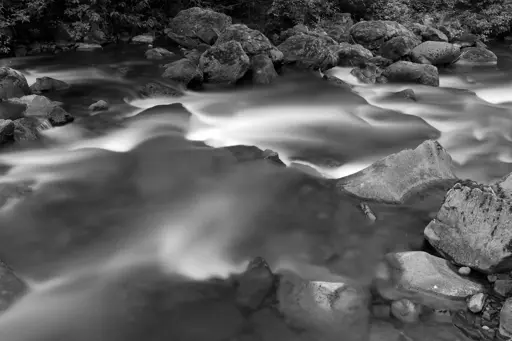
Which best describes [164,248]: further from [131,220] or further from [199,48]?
[199,48]

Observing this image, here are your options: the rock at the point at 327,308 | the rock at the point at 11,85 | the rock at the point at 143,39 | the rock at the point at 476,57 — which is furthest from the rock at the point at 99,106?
the rock at the point at 476,57

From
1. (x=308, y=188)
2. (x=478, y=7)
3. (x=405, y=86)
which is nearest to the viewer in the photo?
(x=308, y=188)

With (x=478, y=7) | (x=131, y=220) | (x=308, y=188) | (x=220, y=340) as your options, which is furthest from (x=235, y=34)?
(x=478, y=7)

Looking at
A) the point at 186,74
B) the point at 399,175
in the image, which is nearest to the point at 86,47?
the point at 186,74

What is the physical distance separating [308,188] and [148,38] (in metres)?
10.7

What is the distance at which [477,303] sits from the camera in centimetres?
399

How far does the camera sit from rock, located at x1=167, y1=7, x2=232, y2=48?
14.5m

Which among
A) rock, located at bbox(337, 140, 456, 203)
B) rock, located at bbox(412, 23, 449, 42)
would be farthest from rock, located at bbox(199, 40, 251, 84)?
rock, located at bbox(412, 23, 449, 42)

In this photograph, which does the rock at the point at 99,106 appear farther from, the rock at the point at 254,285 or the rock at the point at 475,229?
the rock at the point at 475,229

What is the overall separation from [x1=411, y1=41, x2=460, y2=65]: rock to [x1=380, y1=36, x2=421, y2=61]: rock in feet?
0.71

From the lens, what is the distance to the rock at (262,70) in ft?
36.9

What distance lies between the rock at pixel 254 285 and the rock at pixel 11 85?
22.9ft

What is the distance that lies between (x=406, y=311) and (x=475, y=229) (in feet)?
3.74

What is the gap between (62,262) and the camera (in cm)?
480
